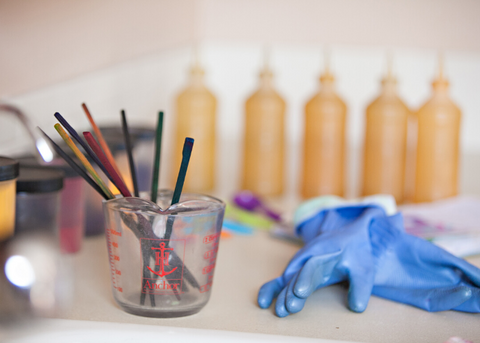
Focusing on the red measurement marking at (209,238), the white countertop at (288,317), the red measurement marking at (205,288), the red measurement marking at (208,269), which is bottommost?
the white countertop at (288,317)

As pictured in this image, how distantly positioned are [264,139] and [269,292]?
2.61 feet

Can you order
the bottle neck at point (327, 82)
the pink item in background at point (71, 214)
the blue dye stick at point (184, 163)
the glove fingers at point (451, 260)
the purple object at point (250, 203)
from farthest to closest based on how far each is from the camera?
1. the bottle neck at point (327, 82)
2. the purple object at point (250, 203)
3. the pink item in background at point (71, 214)
4. the glove fingers at point (451, 260)
5. the blue dye stick at point (184, 163)

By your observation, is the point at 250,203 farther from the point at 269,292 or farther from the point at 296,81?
the point at 296,81

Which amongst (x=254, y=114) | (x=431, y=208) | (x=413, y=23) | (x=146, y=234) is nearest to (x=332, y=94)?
(x=254, y=114)

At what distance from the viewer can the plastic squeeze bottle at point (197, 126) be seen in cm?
138

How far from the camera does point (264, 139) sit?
1.40 metres

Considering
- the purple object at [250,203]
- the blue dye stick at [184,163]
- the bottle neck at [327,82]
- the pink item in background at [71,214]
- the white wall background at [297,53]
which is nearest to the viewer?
the blue dye stick at [184,163]

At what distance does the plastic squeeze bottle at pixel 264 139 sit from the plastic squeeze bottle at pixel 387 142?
0.24 m

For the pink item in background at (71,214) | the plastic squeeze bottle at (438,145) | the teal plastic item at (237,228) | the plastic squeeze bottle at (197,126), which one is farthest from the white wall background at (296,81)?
the pink item in background at (71,214)

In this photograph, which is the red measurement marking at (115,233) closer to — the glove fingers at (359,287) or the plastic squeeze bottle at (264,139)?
the glove fingers at (359,287)

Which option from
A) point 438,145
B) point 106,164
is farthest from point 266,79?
point 106,164

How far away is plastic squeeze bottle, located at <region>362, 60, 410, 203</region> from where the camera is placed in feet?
4.20

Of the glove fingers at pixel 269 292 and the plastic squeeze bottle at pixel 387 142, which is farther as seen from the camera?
the plastic squeeze bottle at pixel 387 142

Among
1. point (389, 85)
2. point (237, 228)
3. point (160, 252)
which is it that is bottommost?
point (237, 228)
